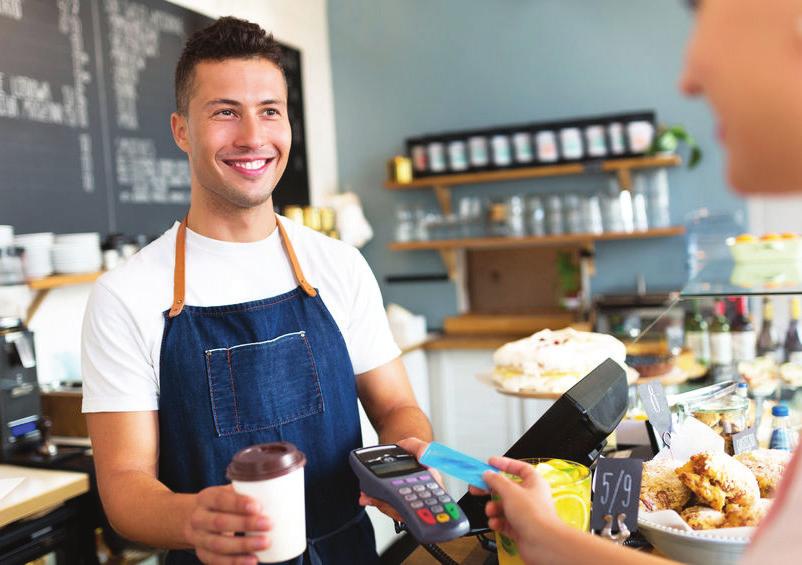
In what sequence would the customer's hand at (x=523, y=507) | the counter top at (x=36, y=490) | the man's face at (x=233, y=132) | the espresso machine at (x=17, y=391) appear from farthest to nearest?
1. the espresso machine at (x=17, y=391)
2. the counter top at (x=36, y=490)
3. the man's face at (x=233, y=132)
4. the customer's hand at (x=523, y=507)

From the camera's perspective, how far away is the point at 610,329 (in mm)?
4223

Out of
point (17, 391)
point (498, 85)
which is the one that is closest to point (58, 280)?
point (17, 391)

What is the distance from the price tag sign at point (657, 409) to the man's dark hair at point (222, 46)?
40.0 inches

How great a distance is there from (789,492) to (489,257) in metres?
4.37

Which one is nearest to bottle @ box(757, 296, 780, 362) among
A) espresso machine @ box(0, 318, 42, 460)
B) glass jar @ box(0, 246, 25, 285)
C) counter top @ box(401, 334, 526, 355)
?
counter top @ box(401, 334, 526, 355)

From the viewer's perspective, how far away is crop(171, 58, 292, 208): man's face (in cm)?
158

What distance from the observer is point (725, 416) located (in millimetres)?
1453

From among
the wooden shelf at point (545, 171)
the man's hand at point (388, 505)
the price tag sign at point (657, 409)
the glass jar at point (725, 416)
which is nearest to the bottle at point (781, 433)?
the glass jar at point (725, 416)

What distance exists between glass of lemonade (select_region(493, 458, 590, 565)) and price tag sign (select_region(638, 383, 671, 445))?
13.8 inches

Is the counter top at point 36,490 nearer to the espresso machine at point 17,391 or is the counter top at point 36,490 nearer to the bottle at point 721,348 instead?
the espresso machine at point 17,391

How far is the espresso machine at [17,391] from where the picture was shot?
8.38ft

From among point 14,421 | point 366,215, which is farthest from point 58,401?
point 366,215

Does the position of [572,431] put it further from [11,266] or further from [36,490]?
[11,266]

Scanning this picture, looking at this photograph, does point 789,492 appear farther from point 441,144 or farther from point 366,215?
point 366,215
